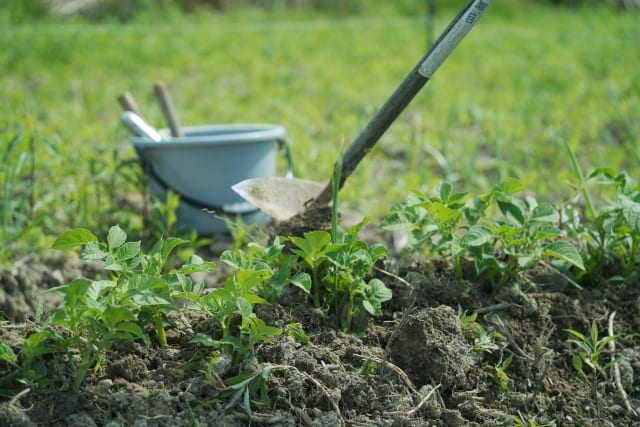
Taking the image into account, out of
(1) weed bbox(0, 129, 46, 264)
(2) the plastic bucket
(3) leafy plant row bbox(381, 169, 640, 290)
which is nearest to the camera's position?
(3) leafy plant row bbox(381, 169, 640, 290)

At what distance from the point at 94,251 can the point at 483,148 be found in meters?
3.09

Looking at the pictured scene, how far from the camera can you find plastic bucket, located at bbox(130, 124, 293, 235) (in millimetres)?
2686

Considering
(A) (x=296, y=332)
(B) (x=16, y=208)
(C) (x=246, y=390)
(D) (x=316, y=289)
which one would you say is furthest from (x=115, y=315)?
(B) (x=16, y=208)

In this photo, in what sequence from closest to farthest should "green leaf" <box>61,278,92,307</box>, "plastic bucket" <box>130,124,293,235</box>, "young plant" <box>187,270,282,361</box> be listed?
1. "green leaf" <box>61,278,92,307</box>
2. "young plant" <box>187,270,282,361</box>
3. "plastic bucket" <box>130,124,293,235</box>

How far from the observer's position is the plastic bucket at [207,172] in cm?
269

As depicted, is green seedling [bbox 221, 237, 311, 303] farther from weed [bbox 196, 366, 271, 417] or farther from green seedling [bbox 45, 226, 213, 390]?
weed [bbox 196, 366, 271, 417]

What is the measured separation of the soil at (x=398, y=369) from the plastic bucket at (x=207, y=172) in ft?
3.08

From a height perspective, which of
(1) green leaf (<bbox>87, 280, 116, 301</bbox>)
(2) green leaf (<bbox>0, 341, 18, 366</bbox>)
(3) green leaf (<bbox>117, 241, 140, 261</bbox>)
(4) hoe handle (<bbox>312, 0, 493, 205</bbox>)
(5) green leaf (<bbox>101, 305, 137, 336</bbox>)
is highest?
(4) hoe handle (<bbox>312, 0, 493, 205</bbox>)

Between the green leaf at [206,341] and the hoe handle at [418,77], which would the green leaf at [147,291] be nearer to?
the green leaf at [206,341]

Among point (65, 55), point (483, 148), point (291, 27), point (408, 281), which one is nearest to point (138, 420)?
point (408, 281)

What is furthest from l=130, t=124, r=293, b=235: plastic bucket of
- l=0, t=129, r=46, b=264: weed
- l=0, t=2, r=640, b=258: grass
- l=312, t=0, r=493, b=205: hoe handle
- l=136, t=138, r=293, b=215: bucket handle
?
l=312, t=0, r=493, b=205: hoe handle

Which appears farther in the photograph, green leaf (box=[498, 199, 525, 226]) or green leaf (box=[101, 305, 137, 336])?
green leaf (box=[498, 199, 525, 226])

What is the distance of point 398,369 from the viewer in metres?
1.45

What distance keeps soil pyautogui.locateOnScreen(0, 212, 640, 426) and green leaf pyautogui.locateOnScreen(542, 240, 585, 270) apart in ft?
Answer: 0.43
